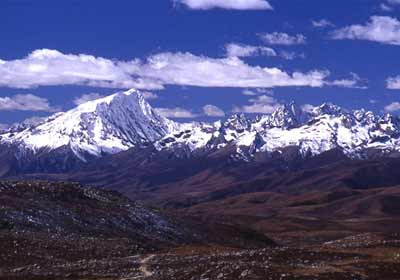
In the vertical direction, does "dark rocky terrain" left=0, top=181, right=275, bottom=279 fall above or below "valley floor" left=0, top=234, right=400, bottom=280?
above

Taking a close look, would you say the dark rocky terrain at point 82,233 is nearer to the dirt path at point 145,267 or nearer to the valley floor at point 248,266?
the valley floor at point 248,266

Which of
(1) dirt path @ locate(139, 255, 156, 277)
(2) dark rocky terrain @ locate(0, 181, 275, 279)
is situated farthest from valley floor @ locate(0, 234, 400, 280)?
(2) dark rocky terrain @ locate(0, 181, 275, 279)

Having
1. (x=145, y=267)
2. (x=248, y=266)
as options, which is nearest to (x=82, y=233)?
(x=145, y=267)

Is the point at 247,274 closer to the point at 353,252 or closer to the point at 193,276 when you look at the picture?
the point at 193,276

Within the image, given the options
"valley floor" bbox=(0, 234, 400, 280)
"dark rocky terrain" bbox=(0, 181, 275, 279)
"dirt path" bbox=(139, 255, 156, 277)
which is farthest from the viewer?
"dark rocky terrain" bbox=(0, 181, 275, 279)

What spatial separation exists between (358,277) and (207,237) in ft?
307

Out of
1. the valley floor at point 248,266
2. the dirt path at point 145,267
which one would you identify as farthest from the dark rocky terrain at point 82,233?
the dirt path at point 145,267

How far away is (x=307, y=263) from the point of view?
70.8m

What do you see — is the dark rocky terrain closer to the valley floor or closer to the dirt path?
the valley floor

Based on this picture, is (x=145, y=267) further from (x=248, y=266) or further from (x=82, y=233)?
(x=82, y=233)

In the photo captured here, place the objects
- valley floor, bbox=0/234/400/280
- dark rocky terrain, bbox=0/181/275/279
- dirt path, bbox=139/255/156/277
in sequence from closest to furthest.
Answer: valley floor, bbox=0/234/400/280 → dirt path, bbox=139/255/156/277 → dark rocky terrain, bbox=0/181/275/279

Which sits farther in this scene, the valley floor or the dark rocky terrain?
the dark rocky terrain

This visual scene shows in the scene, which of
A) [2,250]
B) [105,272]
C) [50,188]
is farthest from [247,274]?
[50,188]

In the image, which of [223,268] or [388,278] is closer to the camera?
[388,278]
